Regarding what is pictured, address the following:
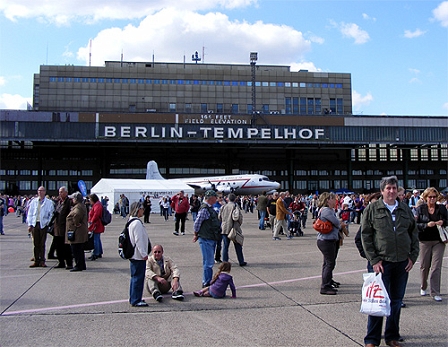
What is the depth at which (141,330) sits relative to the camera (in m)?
5.27

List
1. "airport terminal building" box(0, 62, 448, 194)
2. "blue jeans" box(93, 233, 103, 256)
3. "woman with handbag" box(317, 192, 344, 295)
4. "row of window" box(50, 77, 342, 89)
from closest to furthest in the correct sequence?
1. "woman with handbag" box(317, 192, 344, 295)
2. "blue jeans" box(93, 233, 103, 256)
3. "airport terminal building" box(0, 62, 448, 194)
4. "row of window" box(50, 77, 342, 89)

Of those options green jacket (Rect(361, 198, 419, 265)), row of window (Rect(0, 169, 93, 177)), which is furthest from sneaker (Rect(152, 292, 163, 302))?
row of window (Rect(0, 169, 93, 177))

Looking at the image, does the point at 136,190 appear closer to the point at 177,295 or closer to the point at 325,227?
the point at 177,295

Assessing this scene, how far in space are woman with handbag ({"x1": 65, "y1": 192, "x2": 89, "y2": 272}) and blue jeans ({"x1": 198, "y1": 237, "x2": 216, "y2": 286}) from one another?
2972 millimetres

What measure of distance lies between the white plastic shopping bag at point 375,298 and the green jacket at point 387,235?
0.22 meters

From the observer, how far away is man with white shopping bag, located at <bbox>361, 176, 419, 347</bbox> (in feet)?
15.7

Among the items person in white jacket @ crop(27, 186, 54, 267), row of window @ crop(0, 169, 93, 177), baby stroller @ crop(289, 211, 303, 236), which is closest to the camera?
person in white jacket @ crop(27, 186, 54, 267)

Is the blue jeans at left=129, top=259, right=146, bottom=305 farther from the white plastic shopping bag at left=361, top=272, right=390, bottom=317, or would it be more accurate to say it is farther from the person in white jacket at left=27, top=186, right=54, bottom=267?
the person in white jacket at left=27, top=186, right=54, bottom=267

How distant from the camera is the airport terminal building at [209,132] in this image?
59812mm

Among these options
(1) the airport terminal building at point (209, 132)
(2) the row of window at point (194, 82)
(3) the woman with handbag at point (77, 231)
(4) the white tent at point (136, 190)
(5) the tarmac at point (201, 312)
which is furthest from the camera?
(2) the row of window at point (194, 82)

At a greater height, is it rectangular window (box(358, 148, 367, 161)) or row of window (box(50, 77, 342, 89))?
row of window (box(50, 77, 342, 89))

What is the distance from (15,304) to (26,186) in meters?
65.2

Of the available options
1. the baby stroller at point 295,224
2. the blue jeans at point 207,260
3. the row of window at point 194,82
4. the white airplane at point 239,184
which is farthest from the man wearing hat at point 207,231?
the row of window at point 194,82

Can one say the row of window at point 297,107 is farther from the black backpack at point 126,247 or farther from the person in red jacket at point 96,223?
the black backpack at point 126,247
